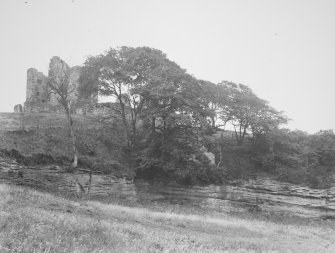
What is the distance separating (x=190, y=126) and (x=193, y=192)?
296 inches

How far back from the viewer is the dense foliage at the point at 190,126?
31.3 metres

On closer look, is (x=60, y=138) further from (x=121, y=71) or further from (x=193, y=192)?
(x=193, y=192)

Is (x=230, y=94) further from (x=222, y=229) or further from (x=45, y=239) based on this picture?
(x=45, y=239)

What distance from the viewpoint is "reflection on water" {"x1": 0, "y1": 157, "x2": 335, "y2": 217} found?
25594 millimetres

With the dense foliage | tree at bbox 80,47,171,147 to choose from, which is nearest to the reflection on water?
the dense foliage

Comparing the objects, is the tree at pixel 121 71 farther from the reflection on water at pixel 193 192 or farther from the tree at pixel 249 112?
the tree at pixel 249 112

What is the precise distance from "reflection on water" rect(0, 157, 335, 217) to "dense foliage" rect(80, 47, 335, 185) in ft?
5.16

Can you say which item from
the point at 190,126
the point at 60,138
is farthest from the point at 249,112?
the point at 60,138

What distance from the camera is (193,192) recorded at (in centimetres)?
3341

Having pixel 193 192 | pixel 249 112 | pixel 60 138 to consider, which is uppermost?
pixel 249 112

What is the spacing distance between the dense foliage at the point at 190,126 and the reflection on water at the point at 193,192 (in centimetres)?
157

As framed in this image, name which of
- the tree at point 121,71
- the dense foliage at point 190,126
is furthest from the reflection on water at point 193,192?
the tree at point 121,71

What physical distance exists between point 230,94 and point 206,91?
4.18m

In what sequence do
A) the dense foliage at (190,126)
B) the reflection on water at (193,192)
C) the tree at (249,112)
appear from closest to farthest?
the reflection on water at (193,192) → the dense foliage at (190,126) → the tree at (249,112)
